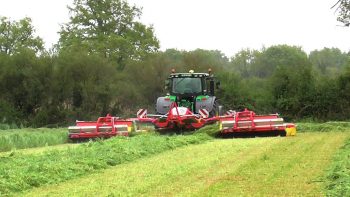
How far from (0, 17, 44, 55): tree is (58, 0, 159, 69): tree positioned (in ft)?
7.57

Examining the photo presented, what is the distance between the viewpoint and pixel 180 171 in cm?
931

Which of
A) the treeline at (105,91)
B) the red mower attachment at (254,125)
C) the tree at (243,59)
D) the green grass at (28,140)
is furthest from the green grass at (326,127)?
the tree at (243,59)

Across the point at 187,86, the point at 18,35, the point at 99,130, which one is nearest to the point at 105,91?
the point at 187,86

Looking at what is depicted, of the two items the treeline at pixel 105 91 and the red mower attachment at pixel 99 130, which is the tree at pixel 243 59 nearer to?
the treeline at pixel 105 91

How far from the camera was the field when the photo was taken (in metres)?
7.62

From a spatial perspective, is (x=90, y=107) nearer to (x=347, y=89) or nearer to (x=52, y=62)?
(x=52, y=62)

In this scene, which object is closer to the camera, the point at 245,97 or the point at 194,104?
the point at 194,104

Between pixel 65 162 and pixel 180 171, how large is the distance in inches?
89.0

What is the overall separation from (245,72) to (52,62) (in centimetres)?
5296

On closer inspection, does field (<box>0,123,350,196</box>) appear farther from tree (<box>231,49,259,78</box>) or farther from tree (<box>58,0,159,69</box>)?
tree (<box>231,49,259,78</box>)

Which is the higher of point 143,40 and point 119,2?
point 119,2

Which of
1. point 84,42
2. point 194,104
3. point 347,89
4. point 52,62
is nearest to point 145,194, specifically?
point 194,104

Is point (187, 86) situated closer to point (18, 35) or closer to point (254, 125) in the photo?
point (254, 125)

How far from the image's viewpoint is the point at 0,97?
93.5 ft
